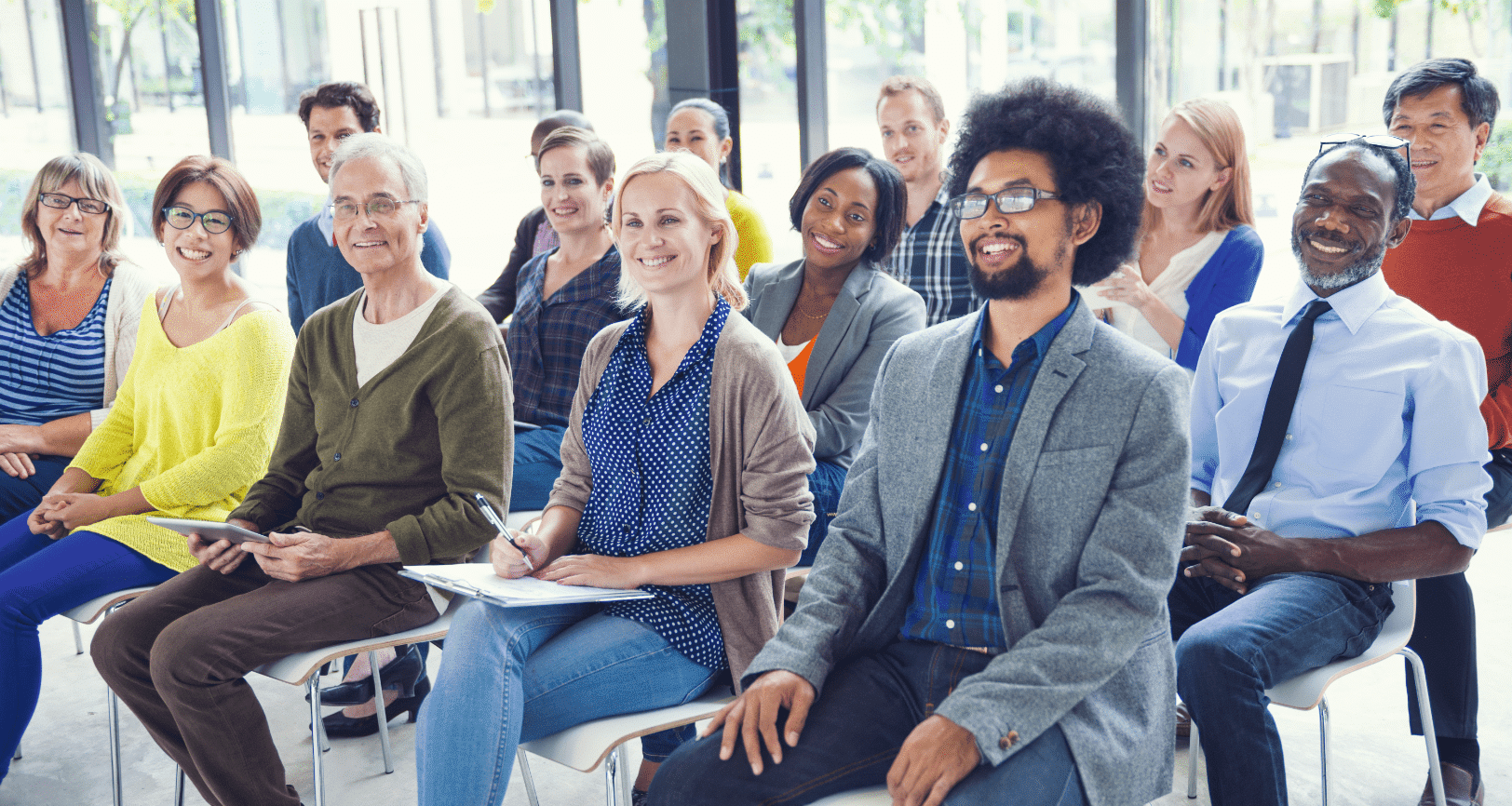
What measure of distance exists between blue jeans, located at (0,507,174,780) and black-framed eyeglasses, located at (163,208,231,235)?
2.38 ft

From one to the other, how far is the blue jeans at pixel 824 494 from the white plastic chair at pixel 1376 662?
3.27 ft

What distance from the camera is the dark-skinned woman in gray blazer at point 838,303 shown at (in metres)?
2.69

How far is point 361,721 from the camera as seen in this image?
2971 millimetres

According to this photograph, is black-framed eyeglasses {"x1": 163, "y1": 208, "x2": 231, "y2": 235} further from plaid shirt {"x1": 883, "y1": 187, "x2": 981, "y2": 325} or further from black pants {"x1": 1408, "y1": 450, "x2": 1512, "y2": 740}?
black pants {"x1": 1408, "y1": 450, "x2": 1512, "y2": 740}

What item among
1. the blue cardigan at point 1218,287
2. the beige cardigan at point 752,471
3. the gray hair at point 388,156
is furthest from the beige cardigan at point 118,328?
the blue cardigan at point 1218,287

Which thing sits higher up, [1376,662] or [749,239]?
[749,239]

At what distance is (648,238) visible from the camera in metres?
2.03

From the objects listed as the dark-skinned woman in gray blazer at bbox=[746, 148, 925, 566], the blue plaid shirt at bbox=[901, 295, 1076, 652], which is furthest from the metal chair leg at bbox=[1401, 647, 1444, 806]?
the dark-skinned woman in gray blazer at bbox=[746, 148, 925, 566]

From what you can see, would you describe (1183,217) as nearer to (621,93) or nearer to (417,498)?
(417,498)

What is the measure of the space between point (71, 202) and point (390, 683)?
63.3 inches

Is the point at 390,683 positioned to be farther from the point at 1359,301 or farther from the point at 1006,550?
the point at 1359,301

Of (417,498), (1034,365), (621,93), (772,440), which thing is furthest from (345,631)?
(621,93)

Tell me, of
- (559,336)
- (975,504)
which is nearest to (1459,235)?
(975,504)

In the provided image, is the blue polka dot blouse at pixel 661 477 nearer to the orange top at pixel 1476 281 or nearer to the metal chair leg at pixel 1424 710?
the metal chair leg at pixel 1424 710
